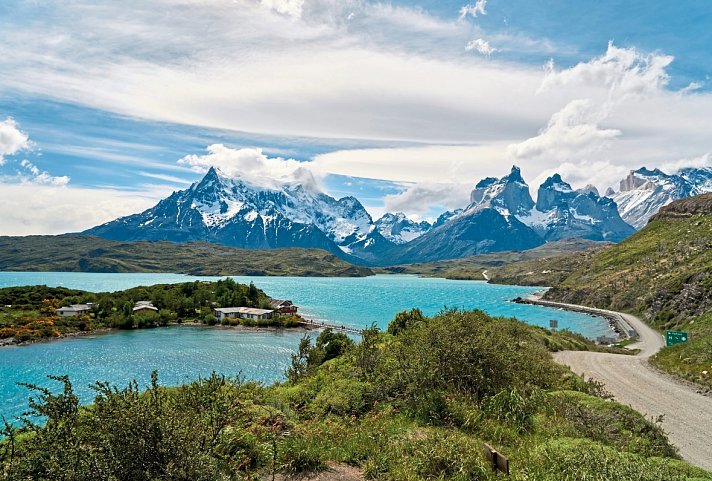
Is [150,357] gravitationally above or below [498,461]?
below

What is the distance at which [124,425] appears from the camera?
8.21 metres

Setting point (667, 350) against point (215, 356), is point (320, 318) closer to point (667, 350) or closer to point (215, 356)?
point (215, 356)

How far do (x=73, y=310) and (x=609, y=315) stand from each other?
469 feet

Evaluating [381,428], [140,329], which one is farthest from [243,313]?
[381,428]

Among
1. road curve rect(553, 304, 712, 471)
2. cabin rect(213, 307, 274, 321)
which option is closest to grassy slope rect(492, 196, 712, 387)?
road curve rect(553, 304, 712, 471)

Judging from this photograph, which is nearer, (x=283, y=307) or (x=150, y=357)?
(x=150, y=357)

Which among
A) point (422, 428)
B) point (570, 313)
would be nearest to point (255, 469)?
point (422, 428)

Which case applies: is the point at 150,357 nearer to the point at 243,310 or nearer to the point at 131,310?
the point at 131,310

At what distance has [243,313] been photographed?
124m

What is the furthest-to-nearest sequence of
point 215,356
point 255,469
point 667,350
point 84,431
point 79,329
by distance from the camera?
1. point 79,329
2. point 215,356
3. point 667,350
4. point 255,469
5. point 84,431

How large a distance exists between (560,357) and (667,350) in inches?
393

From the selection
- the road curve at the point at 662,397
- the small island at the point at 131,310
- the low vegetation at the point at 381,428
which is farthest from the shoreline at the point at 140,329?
the low vegetation at the point at 381,428

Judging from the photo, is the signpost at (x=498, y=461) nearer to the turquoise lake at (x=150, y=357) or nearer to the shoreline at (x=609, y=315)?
the turquoise lake at (x=150, y=357)

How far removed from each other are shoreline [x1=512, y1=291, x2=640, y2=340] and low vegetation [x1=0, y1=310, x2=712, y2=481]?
72.9m
